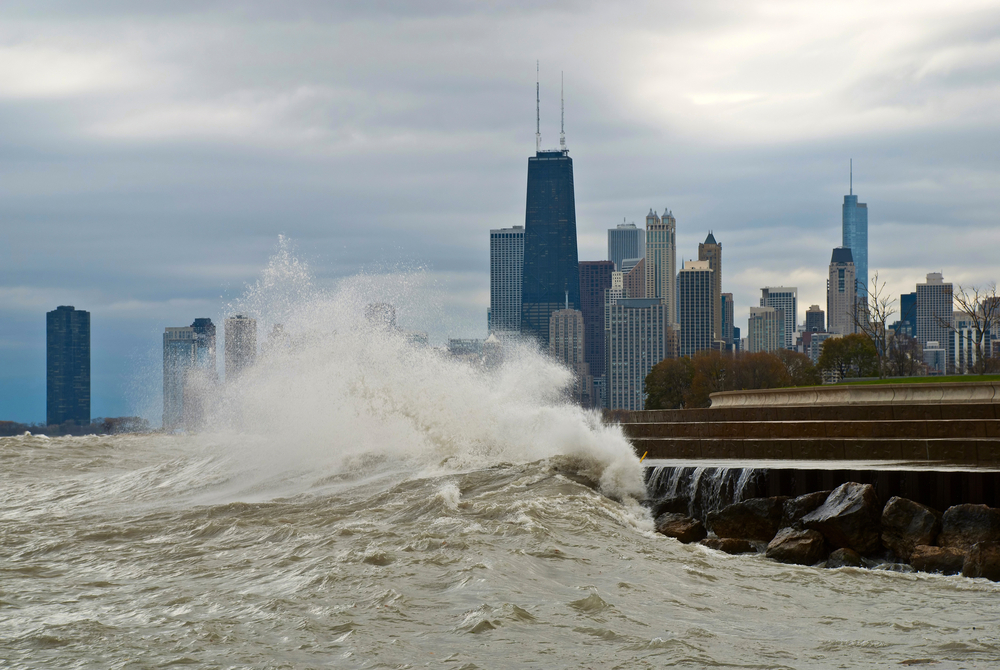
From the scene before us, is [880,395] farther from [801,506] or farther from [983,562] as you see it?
[983,562]

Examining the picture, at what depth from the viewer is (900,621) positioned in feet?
25.1

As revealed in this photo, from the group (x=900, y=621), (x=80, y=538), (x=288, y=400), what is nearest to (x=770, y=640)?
(x=900, y=621)

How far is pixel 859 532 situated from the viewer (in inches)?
420

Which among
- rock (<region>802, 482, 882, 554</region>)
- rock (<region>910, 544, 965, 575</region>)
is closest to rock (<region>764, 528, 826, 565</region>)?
rock (<region>802, 482, 882, 554</region>)

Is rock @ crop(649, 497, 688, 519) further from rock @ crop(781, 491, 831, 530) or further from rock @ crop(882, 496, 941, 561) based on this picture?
rock @ crop(882, 496, 941, 561)

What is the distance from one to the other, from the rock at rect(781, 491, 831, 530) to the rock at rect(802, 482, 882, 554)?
35cm

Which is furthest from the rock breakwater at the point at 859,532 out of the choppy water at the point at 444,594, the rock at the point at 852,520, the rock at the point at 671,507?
the rock at the point at 671,507

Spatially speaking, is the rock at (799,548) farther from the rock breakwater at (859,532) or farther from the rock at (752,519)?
the rock at (752,519)

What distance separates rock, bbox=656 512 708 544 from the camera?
39.8 ft

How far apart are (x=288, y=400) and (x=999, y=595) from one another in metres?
17.4

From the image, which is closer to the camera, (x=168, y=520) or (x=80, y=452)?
(x=168, y=520)

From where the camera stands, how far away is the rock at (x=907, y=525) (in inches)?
410

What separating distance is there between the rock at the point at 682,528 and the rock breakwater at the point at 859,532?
0.02m

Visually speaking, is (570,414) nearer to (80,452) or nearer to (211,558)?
(211,558)
